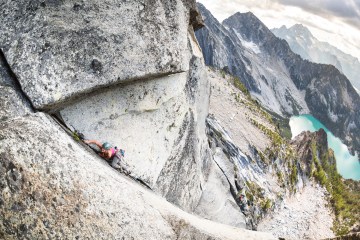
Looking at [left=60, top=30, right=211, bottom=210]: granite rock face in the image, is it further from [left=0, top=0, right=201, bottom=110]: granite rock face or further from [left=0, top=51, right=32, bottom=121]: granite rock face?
[left=0, top=51, right=32, bottom=121]: granite rock face

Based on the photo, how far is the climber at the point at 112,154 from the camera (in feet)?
48.2

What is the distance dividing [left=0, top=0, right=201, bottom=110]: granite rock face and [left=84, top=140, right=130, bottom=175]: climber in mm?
2557

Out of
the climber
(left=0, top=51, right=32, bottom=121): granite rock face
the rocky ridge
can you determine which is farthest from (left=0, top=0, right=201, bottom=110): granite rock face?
the climber

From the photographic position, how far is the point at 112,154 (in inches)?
591

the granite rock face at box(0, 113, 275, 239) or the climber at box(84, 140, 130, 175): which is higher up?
the granite rock face at box(0, 113, 275, 239)

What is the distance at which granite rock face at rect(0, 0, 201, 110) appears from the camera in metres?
13.0

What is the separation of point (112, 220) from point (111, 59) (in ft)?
23.9

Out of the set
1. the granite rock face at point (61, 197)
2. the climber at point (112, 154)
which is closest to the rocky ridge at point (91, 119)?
the granite rock face at point (61, 197)

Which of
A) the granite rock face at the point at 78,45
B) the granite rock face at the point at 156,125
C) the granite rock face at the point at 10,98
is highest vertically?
the granite rock face at the point at 78,45

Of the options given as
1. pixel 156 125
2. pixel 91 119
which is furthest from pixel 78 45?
pixel 156 125

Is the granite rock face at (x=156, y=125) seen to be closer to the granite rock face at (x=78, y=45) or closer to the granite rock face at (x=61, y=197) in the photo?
the granite rock face at (x=78, y=45)

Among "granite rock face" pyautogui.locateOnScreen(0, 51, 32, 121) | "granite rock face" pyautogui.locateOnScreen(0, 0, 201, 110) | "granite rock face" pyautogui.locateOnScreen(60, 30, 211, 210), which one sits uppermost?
"granite rock face" pyautogui.locateOnScreen(0, 0, 201, 110)

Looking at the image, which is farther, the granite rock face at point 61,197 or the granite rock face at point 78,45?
the granite rock face at point 78,45

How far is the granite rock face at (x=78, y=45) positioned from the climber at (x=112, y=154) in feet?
8.39
